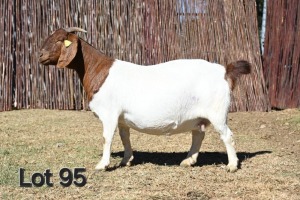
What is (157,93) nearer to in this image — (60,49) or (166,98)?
(166,98)

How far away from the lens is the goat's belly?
19.1ft

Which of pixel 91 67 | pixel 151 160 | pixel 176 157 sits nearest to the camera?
pixel 91 67

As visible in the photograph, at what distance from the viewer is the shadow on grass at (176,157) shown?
250 inches

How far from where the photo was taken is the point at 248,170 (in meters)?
5.87

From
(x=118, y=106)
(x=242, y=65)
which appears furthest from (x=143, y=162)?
(x=242, y=65)

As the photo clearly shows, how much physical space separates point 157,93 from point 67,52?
1.07 m

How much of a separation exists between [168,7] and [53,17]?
208cm

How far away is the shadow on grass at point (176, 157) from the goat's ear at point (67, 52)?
4.33 ft

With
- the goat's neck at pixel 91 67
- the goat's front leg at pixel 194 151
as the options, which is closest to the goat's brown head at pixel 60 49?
the goat's neck at pixel 91 67

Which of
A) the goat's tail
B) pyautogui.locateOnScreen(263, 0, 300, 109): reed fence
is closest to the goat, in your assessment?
the goat's tail

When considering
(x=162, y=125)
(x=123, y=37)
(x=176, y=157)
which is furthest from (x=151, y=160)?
(x=123, y=37)

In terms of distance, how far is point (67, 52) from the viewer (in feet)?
19.8

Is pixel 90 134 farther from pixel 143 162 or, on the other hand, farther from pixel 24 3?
pixel 24 3

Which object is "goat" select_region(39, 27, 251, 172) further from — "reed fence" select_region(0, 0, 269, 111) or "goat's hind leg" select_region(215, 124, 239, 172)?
"reed fence" select_region(0, 0, 269, 111)
